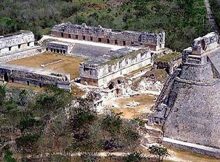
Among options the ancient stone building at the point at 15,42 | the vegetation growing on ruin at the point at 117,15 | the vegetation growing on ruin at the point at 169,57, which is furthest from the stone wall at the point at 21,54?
the vegetation growing on ruin at the point at 169,57

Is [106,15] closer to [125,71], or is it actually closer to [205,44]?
[125,71]

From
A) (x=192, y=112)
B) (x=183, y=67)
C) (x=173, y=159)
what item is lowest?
(x=173, y=159)

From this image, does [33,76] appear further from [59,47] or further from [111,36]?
[111,36]

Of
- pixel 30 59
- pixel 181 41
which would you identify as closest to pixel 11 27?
pixel 30 59

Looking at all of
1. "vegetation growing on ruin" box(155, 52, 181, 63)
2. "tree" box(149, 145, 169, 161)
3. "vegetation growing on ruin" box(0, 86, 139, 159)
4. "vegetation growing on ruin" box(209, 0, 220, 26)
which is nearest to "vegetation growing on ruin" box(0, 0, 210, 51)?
"vegetation growing on ruin" box(209, 0, 220, 26)

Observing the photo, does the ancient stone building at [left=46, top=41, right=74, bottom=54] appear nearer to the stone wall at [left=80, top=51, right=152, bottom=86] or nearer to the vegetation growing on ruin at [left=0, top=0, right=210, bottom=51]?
the vegetation growing on ruin at [left=0, top=0, right=210, bottom=51]

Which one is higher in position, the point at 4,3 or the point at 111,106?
the point at 4,3

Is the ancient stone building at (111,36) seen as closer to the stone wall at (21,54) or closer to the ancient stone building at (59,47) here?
the ancient stone building at (59,47)
